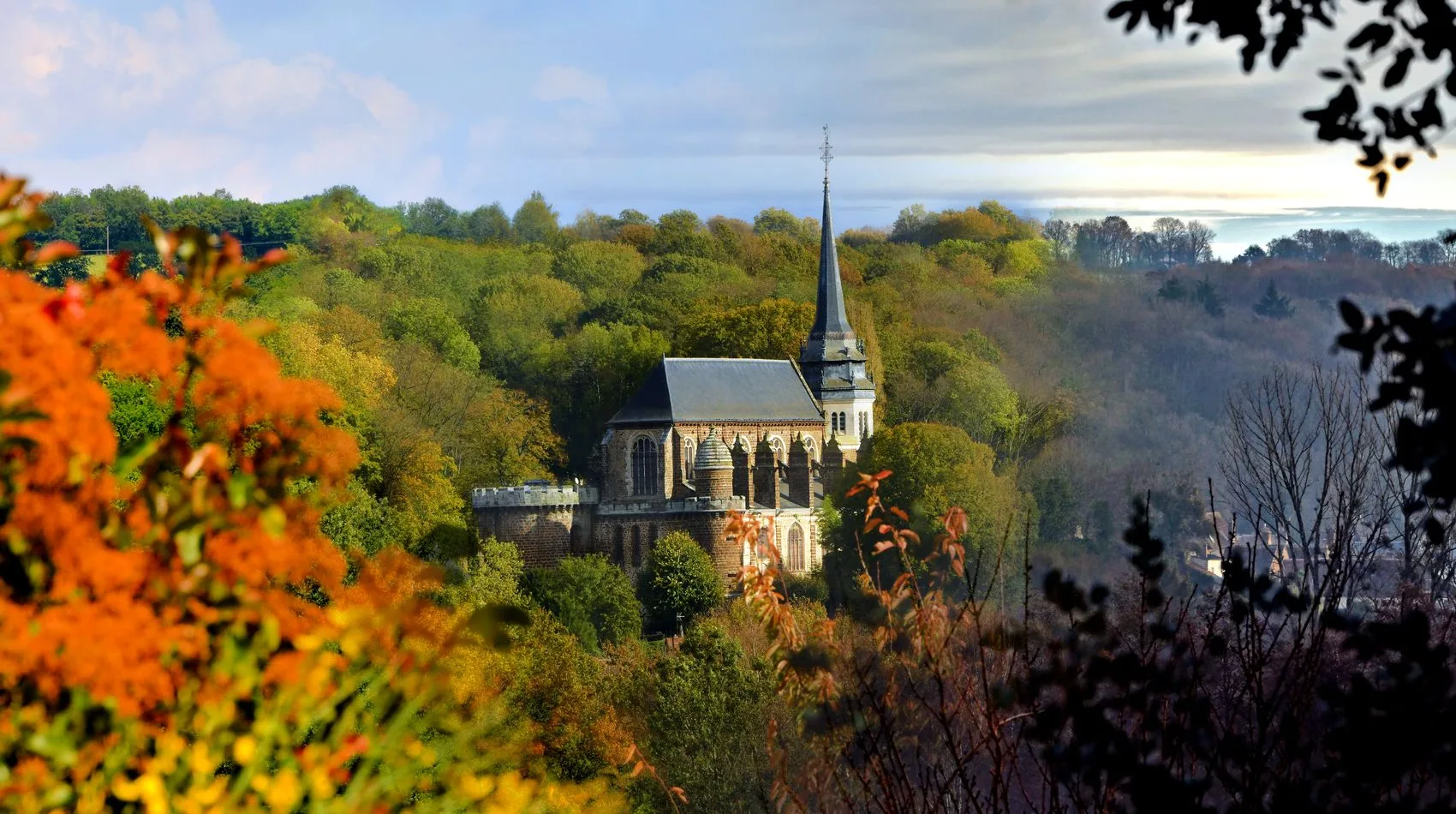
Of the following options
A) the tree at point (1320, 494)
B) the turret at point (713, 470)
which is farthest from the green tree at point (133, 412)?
the tree at point (1320, 494)

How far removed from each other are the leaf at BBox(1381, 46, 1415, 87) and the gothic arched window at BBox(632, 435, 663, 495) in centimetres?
6301

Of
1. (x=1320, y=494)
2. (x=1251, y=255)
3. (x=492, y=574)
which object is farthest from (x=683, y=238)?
(x=1251, y=255)

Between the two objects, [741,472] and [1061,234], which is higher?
[1061,234]

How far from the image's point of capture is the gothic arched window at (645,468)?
224 feet

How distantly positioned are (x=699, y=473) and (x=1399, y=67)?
204 ft

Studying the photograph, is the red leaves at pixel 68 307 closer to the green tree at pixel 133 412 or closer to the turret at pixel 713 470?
the green tree at pixel 133 412

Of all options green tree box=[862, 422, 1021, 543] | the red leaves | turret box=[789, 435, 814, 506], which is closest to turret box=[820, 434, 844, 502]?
turret box=[789, 435, 814, 506]

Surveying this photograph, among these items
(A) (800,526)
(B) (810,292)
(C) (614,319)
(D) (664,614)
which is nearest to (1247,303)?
(B) (810,292)

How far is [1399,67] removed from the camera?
5.43 meters

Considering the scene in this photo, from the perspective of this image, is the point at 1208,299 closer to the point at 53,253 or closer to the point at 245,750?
the point at 245,750

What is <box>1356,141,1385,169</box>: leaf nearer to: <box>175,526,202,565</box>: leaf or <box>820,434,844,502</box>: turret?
<box>175,526,202,565</box>: leaf

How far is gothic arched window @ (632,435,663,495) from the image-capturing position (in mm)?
68375

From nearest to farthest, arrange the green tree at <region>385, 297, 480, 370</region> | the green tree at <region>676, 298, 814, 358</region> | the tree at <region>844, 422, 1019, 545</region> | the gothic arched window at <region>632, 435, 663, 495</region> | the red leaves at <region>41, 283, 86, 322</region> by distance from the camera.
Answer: the red leaves at <region>41, 283, 86, 322</region> < the tree at <region>844, 422, 1019, 545</region> < the gothic arched window at <region>632, 435, 663, 495</region> < the green tree at <region>676, 298, 814, 358</region> < the green tree at <region>385, 297, 480, 370</region>

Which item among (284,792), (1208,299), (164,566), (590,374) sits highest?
(164,566)
